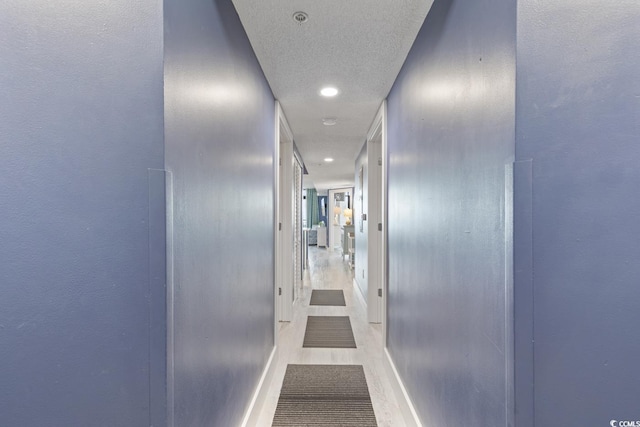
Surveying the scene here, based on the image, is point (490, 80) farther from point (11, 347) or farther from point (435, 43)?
point (11, 347)

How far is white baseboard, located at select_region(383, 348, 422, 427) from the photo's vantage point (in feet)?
5.43

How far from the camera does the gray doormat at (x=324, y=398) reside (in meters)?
1.86

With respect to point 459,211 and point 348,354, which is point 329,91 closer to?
point 459,211

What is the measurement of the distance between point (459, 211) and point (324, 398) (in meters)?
1.69

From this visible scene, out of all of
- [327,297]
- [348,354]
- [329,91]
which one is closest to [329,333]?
[348,354]

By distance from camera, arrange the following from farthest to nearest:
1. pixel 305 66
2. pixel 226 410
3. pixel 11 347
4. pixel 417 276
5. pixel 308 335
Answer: pixel 308 335 < pixel 305 66 < pixel 417 276 < pixel 226 410 < pixel 11 347

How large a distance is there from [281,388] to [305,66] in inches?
90.0

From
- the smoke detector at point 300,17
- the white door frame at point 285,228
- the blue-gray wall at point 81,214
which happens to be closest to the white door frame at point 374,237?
the white door frame at point 285,228

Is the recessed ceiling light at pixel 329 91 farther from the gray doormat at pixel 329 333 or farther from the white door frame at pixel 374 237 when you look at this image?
the gray doormat at pixel 329 333

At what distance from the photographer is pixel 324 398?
82.0 inches

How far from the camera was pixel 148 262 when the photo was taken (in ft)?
2.67

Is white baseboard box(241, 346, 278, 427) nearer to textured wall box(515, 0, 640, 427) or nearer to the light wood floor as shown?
the light wood floor

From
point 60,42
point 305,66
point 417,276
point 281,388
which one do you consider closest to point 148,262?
point 60,42

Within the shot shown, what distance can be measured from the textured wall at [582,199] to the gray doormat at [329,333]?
238 centimetres
